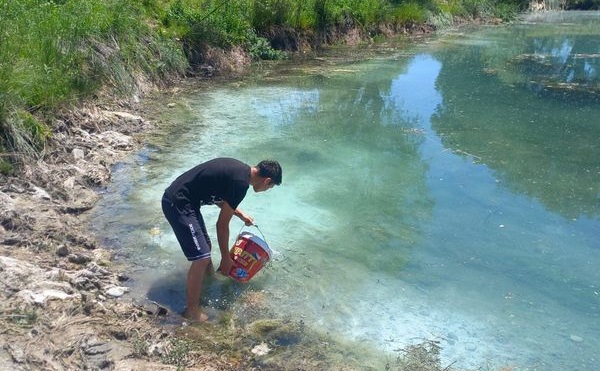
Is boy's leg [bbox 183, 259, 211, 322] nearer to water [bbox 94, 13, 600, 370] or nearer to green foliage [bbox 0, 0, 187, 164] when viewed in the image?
water [bbox 94, 13, 600, 370]

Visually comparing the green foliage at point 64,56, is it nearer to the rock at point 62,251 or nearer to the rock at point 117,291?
the rock at point 62,251

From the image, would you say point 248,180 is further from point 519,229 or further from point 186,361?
point 519,229

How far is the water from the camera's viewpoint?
4.84 metres

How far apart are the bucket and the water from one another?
17cm

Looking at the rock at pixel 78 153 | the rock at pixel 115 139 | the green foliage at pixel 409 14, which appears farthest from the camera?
the green foliage at pixel 409 14

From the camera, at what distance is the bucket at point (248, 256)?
4.92 m

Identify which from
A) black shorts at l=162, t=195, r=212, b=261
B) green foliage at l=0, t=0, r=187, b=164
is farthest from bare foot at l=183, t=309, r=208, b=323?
green foliage at l=0, t=0, r=187, b=164

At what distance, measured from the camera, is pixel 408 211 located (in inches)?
265

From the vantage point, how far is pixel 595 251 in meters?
5.96

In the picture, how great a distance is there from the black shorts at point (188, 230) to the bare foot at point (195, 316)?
1.33ft

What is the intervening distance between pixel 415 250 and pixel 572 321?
1.53m

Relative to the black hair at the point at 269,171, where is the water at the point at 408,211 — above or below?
below

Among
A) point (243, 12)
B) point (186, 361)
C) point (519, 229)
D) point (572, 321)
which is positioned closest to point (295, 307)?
point (186, 361)

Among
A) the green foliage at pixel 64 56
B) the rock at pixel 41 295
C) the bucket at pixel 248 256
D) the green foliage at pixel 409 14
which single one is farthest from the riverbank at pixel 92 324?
the green foliage at pixel 409 14
